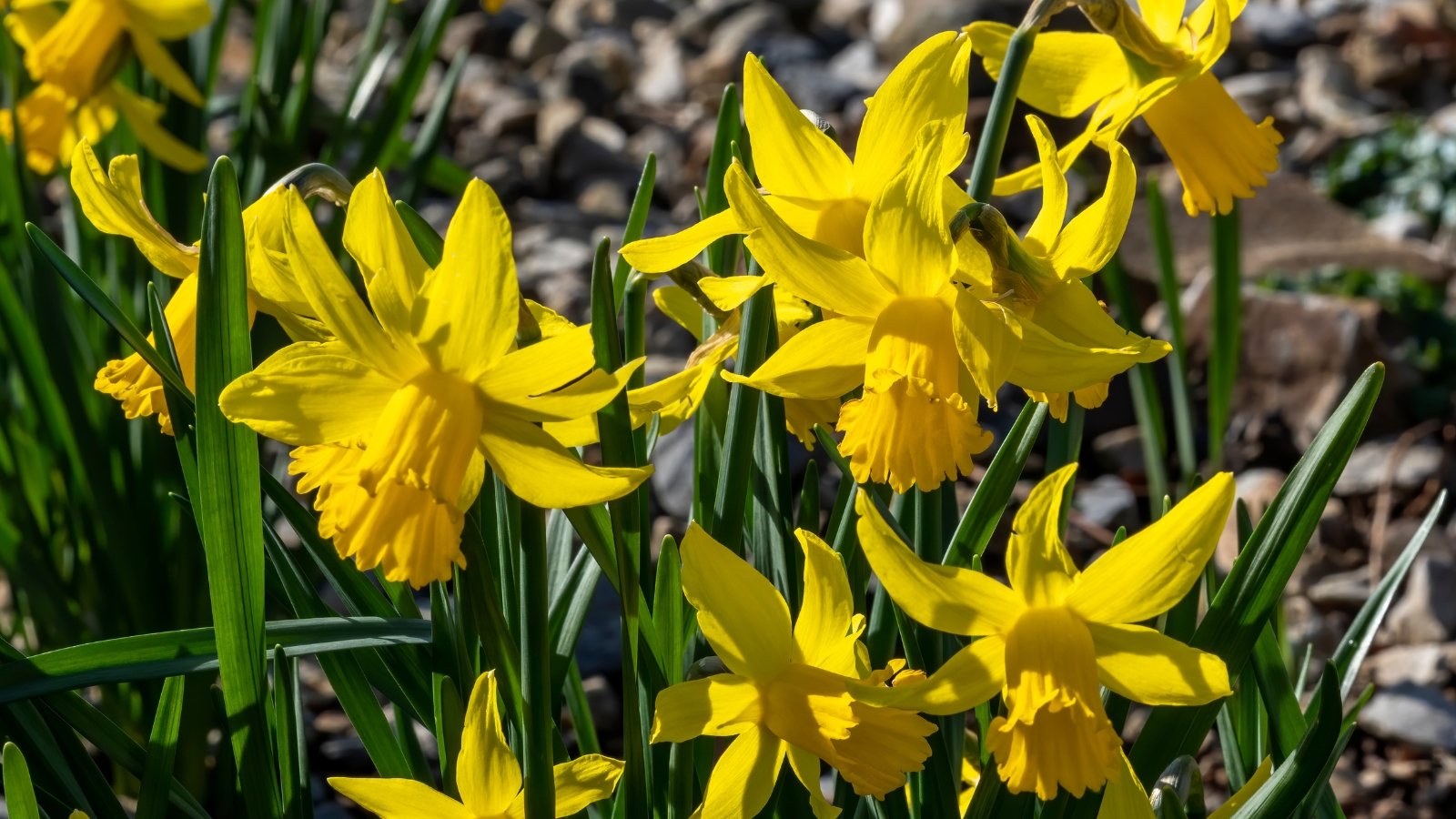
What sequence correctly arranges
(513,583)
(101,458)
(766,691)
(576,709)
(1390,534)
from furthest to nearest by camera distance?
(1390,534) → (101,458) → (576,709) → (513,583) → (766,691)

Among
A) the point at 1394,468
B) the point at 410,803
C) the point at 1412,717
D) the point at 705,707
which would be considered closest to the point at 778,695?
the point at 705,707

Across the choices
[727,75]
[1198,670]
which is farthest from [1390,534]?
[727,75]

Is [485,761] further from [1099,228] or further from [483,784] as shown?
[1099,228]

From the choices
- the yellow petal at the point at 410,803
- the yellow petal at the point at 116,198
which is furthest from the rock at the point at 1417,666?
the yellow petal at the point at 116,198

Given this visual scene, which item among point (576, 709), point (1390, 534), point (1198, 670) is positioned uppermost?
point (1198, 670)

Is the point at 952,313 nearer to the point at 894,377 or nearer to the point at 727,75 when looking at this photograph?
the point at 894,377

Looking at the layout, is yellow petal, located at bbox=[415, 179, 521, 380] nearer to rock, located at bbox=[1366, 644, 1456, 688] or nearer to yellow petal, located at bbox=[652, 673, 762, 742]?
yellow petal, located at bbox=[652, 673, 762, 742]

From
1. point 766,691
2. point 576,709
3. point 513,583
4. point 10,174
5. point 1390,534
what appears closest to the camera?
point 766,691

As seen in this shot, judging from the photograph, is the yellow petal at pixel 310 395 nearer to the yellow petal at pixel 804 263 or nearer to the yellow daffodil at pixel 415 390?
the yellow daffodil at pixel 415 390
